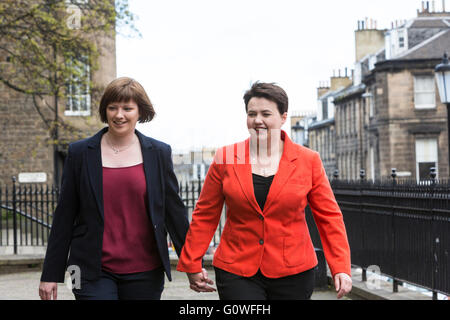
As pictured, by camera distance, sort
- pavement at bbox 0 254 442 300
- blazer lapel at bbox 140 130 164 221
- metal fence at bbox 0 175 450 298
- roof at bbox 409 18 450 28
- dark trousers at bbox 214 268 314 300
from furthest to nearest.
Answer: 1. roof at bbox 409 18 450 28
2. pavement at bbox 0 254 442 300
3. metal fence at bbox 0 175 450 298
4. blazer lapel at bbox 140 130 164 221
5. dark trousers at bbox 214 268 314 300

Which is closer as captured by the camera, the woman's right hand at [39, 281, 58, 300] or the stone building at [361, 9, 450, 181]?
the woman's right hand at [39, 281, 58, 300]

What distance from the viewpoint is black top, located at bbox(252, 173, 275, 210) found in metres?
4.32

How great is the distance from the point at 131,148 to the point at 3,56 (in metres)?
19.9

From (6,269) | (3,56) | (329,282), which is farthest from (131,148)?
(3,56)

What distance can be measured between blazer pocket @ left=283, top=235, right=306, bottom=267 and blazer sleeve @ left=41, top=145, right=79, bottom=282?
4.08 ft

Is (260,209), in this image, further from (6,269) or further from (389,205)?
(6,269)

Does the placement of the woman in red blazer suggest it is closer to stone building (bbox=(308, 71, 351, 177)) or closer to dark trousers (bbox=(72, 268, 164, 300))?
dark trousers (bbox=(72, 268, 164, 300))

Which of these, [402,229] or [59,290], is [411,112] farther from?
[402,229]

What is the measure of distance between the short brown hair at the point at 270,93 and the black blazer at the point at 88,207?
66 centimetres

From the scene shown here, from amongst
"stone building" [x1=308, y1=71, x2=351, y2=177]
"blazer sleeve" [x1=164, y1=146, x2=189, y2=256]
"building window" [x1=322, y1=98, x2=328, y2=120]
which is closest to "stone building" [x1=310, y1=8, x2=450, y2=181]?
"stone building" [x1=308, y1=71, x2=351, y2=177]

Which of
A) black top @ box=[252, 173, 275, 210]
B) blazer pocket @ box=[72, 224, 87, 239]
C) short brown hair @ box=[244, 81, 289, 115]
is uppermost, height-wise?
short brown hair @ box=[244, 81, 289, 115]

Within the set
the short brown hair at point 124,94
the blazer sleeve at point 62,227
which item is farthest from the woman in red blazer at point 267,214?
the blazer sleeve at point 62,227

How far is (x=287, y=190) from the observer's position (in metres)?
4.30

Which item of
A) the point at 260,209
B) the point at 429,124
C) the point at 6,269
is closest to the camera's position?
the point at 260,209
